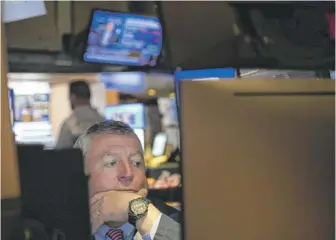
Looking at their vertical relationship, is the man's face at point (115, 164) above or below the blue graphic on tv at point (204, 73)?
below

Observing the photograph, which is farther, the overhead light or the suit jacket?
the overhead light

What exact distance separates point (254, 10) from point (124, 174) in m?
0.62

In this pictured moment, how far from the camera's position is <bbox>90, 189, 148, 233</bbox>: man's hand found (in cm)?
103

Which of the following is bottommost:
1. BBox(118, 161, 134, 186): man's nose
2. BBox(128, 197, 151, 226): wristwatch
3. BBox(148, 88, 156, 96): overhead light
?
BBox(128, 197, 151, 226): wristwatch

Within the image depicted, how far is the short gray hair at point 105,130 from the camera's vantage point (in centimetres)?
111

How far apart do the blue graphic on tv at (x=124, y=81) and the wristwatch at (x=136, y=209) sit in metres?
0.34

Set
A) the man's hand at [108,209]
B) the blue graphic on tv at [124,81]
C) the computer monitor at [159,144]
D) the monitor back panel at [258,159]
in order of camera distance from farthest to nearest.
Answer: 1. the blue graphic on tv at [124,81]
2. the computer monitor at [159,144]
3. the man's hand at [108,209]
4. the monitor back panel at [258,159]

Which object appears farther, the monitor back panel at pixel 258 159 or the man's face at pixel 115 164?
the man's face at pixel 115 164

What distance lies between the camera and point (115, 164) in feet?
3.57

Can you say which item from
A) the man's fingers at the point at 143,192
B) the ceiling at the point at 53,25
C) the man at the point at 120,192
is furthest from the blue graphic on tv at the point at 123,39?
the man's fingers at the point at 143,192

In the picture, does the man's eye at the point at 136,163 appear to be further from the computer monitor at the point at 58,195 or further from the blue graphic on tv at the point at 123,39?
the blue graphic on tv at the point at 123,39

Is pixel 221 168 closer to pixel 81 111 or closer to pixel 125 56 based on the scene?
pixel 81 111

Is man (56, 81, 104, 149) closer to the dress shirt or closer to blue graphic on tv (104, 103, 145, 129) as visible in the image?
blue graphic on tv (104, 103, 145, 129)

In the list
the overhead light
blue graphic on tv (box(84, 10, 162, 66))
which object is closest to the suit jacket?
the overhead light
